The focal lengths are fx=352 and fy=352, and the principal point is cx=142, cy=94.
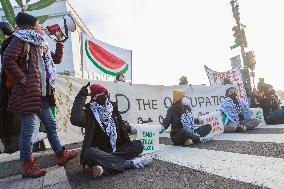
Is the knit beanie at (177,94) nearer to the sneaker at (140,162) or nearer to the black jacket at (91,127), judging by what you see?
the black jacket at (91,127)

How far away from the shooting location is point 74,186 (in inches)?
134

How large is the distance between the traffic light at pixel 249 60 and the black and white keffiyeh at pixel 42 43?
12.0 meters

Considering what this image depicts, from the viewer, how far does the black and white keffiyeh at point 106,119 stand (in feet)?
13.9

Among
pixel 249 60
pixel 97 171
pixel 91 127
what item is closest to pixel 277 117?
pixel 91 127

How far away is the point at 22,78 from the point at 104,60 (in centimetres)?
648

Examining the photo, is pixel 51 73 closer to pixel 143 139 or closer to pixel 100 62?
pixel 143 139

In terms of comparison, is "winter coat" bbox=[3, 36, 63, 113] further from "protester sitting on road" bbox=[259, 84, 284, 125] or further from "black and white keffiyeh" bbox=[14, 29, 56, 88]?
"protester sitting on road" bbox=[259, 84, 284, 125]

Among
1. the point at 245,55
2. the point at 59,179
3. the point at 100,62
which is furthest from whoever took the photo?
the point at 245,55

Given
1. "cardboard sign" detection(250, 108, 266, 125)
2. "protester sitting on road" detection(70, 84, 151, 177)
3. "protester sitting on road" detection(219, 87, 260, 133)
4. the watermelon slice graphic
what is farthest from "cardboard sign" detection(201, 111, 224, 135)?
the watermelon slice graphic

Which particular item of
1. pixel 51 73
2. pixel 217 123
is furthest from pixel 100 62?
pixel 51 73

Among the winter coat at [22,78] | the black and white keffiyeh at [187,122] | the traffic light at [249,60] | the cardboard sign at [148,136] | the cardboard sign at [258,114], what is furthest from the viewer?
the traffic light at [249,60]

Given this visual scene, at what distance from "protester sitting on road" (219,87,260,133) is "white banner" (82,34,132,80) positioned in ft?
11.5

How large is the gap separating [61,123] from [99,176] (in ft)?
13.8

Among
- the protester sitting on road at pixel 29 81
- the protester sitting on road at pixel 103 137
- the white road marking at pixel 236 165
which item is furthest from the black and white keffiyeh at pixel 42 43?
the white road marking at pixel 236 165
